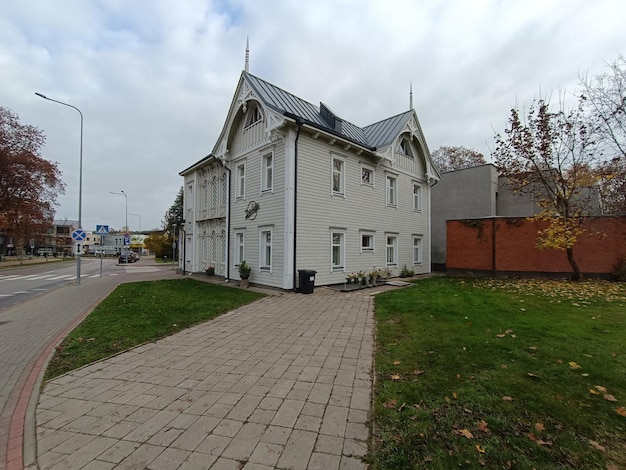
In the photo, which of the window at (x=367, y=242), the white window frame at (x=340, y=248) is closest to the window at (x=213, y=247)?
the white window frame at (x=340, y=248)

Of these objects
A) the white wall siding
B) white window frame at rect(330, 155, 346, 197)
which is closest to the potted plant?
the white wall siding

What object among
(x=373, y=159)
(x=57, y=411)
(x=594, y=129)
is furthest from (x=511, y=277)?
(x=57, y=411)

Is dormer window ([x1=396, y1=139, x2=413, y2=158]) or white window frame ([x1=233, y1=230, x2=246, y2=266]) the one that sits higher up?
dormer window ([x1=396, y1=139, x2=413, y2=158])

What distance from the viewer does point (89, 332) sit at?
6973 millimetres

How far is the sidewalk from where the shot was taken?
8.88 ft

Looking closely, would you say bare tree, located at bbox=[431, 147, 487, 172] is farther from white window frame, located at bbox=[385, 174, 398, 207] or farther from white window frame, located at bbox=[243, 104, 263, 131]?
white window frame, located at bbox=[243, 104, 263, 131]

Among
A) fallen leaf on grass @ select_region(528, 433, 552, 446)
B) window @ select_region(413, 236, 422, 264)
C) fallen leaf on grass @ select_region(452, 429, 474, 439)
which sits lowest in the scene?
fallen leaf on grass @ select_region(452, 429, 474, 439)

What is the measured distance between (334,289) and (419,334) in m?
7.33

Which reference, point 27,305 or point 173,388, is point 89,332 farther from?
point 27,305

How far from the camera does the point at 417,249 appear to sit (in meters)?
20.6

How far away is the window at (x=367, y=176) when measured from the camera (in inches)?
641

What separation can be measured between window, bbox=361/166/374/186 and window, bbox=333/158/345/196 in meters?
1.61

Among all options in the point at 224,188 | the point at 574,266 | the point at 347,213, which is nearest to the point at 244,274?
the point at 347,213

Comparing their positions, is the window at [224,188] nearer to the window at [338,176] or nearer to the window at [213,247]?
the window at [213,247]
